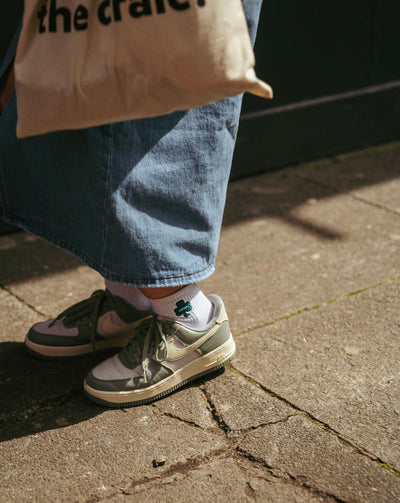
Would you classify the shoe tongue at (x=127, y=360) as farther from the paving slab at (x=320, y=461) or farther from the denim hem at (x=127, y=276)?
the paving slab at (x=320, y=461)

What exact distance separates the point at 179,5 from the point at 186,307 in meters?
0.92

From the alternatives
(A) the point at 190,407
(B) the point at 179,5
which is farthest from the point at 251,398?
(B) the point at 179,5

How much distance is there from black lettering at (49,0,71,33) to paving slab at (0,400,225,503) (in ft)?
3.54

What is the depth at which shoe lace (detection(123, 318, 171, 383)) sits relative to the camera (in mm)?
2002

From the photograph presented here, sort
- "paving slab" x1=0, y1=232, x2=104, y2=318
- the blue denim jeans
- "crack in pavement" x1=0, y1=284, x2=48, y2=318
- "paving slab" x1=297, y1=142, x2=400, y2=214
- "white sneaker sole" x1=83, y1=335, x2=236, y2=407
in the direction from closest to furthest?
the blue denim jeans
"white sneaker sole" x1=83, y1=335, x2=236, y2=407
"crack in pavement" x1=0, y1=284, x2=48, y2=318
"paving slab" x1=0, y1=232, x2=104, y2=318
"paving slab" x1=297, y1=142, x2=400, y2=214

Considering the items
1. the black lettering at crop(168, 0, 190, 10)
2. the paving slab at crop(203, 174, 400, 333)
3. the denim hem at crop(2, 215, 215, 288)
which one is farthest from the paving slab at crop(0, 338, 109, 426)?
the black lettering at crop(168, 0, 190, 10)

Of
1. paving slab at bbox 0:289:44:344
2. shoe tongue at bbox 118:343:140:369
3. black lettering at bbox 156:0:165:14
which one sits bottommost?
paving slab at bbox 0:289:44:344

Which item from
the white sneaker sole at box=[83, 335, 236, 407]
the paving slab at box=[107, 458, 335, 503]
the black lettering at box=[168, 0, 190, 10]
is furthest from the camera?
the white sneaker sole at box=[83, 335, 236, 407]

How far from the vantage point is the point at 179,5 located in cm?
140

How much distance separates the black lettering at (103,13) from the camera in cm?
146

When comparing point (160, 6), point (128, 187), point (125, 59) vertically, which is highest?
point (160, 6)

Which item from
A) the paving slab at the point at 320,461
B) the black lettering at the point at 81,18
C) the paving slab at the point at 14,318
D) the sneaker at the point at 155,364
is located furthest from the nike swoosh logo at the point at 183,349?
the black lettering at the point at 81,18

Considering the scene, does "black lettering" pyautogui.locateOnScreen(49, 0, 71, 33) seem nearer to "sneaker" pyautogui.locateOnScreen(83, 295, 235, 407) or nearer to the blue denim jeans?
the blue denim jeans

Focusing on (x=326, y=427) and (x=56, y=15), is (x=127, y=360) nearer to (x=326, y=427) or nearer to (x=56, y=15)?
(x=326, y=427)
